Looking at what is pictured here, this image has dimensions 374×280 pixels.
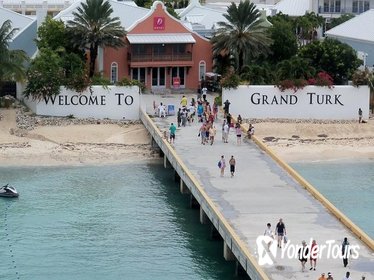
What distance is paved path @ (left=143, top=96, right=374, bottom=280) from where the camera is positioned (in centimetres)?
4028

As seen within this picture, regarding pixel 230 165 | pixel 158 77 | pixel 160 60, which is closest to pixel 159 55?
pixel 160 60

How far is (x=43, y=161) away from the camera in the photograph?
64.6m

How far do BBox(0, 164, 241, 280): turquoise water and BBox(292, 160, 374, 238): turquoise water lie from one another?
6.97 meters

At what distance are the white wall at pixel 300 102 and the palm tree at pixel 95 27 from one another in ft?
29.5

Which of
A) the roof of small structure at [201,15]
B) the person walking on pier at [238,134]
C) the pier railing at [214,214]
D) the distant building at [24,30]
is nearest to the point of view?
the pier railing at [214,214]

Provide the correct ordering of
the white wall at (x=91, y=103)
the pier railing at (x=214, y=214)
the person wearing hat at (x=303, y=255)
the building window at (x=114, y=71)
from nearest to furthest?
the person wearing hat at (x=303, y=255), the pier railing at (x=214, y=214), the white wall at (x=91, y=103), the building window at (x=114, y=71)

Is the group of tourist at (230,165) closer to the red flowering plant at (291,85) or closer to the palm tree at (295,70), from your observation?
the red flowering plant at (291,85)

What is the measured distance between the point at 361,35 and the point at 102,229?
48559 millimetres

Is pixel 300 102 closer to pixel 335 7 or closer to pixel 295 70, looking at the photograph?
pixel 295 70

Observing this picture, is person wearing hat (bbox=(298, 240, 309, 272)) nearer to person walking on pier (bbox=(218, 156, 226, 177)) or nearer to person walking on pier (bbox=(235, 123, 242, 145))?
person walking on pier (bbox=(218, 156, 226, 177))

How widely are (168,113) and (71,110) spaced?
6058mm

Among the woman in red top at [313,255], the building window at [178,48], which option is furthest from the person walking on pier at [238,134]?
the woman in red top at [313,255]

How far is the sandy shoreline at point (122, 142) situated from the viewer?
65250 millimetres

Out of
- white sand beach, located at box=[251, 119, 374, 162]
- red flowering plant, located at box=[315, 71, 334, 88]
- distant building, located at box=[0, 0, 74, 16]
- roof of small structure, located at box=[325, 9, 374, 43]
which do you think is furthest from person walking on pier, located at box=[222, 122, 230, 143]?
distant building, located at box=[0, 0, 74, 16]
